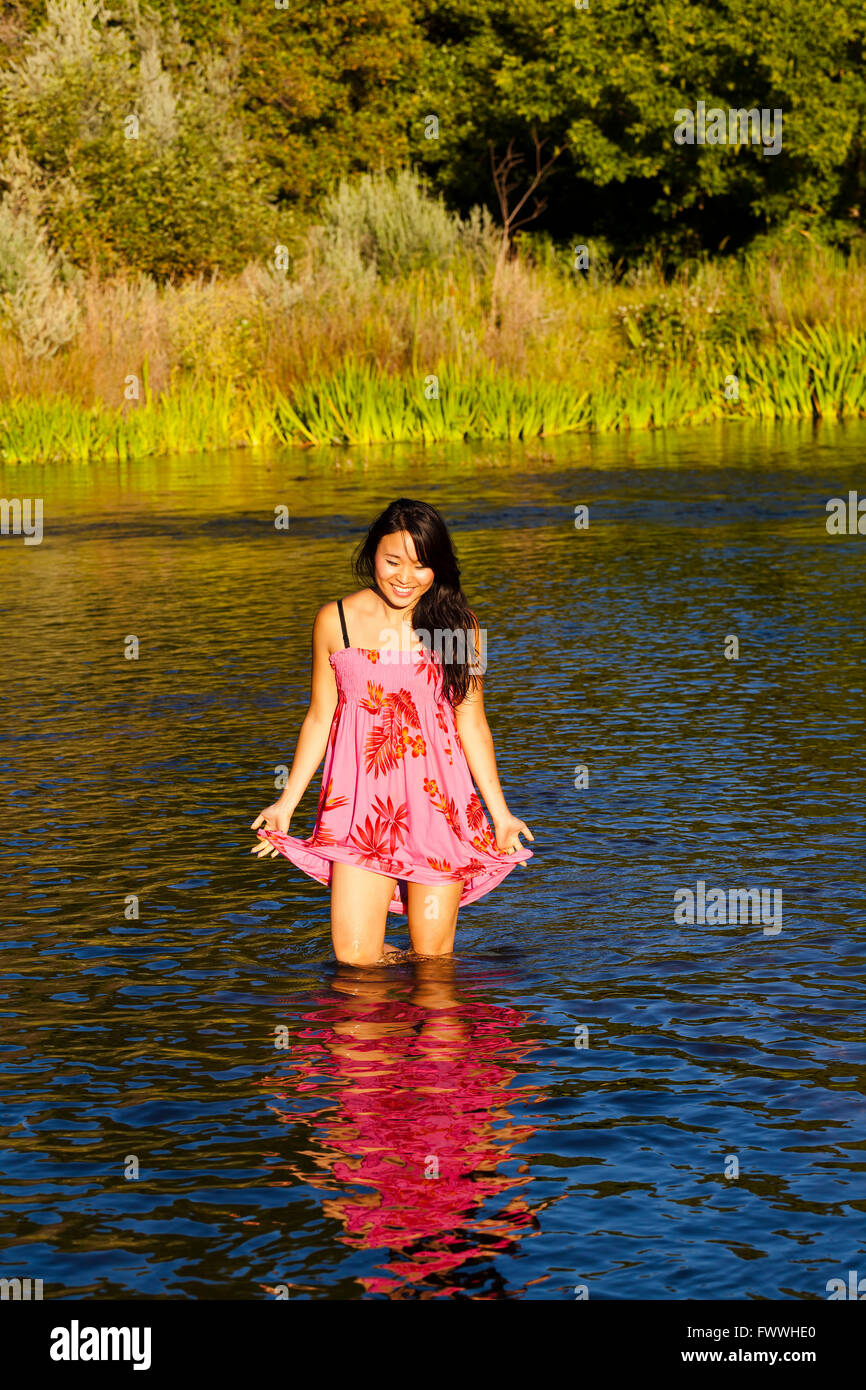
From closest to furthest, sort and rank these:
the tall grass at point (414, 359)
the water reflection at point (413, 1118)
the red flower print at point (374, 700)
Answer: the water reflection at point (413, 1118) → the red flower print at point (374, 700) → the tall grass at point (414, 359)

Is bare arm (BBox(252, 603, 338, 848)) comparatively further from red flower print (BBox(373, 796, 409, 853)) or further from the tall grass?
the tall grass

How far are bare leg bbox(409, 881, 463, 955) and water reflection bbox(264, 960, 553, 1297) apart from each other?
0.07 metres

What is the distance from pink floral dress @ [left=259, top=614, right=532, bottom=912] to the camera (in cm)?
605

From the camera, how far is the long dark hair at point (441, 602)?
6043 mm

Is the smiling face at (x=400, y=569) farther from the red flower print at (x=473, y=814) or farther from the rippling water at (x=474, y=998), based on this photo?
the rippling water at (x=474, y=998)

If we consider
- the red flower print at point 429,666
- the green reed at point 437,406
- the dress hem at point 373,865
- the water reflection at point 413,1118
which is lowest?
the water reflection at point 413,1118

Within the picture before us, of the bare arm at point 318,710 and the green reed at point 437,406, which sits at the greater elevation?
the green reed at point 437,406

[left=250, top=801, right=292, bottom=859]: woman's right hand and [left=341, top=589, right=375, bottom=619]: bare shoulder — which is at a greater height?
[left=341, top=589, right=375, bottom=619]: bare shoulder

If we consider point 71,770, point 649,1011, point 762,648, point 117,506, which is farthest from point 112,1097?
point 117,506

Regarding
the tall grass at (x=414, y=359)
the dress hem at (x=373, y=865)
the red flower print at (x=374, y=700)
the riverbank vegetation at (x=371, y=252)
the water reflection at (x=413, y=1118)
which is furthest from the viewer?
the riverbank vegetation at (x=371, y=252)

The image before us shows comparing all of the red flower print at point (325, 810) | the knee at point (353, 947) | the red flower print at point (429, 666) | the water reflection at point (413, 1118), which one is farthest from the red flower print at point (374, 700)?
the water reflection at point (413, 1118)

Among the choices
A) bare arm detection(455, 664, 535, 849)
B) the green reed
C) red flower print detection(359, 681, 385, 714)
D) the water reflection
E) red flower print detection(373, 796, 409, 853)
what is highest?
the green reed

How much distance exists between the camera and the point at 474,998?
233 inches

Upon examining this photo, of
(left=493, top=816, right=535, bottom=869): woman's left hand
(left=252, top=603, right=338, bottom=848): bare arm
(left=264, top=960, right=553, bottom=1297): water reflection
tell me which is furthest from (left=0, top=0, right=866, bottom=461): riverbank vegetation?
(left=264, top=960, right=553, bottom=1297): water reflection
